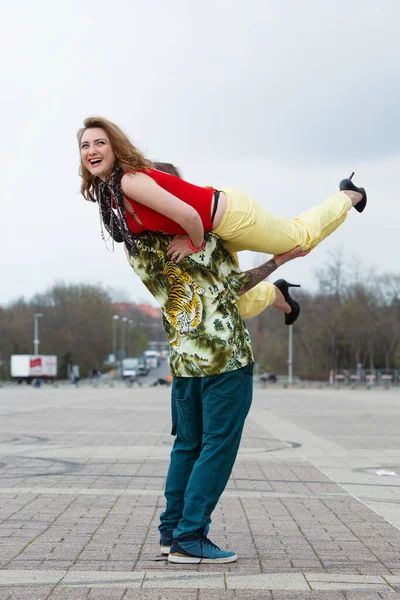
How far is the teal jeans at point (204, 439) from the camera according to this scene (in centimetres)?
398

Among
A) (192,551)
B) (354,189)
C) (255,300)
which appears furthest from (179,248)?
(192,551)

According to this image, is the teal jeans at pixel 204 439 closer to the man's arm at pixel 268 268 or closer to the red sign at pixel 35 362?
the man's arm at pixel 268 268

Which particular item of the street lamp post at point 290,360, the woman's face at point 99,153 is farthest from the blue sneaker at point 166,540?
the street lamp post at point 290,360

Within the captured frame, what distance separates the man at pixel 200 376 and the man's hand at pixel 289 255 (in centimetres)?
22

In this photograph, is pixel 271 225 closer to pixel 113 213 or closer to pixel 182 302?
pixel 182 302

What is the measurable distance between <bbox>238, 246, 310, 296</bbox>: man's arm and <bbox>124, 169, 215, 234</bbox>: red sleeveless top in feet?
1.42

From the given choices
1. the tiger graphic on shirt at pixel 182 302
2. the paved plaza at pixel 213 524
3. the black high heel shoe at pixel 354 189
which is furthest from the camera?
the black high heel shoe at pixel 354 189

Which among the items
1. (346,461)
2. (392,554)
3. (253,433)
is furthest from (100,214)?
(253,433)

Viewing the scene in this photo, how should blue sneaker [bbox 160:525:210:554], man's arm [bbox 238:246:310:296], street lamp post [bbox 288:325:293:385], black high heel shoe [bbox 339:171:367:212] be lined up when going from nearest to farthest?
blue sneaker [bbox 160:525:210:554] < man's arm [bbox 238:246:310:296] < black high heel shoe [bbox 339:171:367:212] < street lamp post [bbox 288:325:293:385]

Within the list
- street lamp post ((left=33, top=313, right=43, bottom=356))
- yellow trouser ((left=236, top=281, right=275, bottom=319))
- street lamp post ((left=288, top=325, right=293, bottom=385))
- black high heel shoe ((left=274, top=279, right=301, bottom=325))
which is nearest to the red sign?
street lamp post ((left=33, top=313, right=43, bottom=356))

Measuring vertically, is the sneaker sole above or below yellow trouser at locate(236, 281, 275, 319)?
below

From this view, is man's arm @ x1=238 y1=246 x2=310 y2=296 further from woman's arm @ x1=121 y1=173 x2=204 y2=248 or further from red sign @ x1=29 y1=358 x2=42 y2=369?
red sign @ x1=29 y1=358 x2=42 y2=369

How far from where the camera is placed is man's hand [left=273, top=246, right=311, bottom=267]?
4273mm

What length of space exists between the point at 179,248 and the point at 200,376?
61cm
